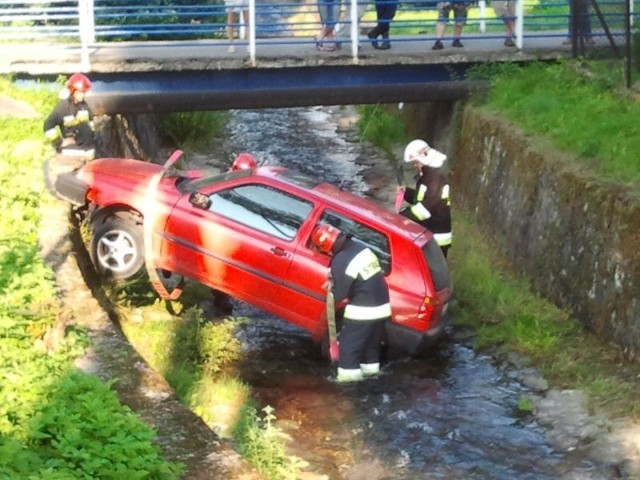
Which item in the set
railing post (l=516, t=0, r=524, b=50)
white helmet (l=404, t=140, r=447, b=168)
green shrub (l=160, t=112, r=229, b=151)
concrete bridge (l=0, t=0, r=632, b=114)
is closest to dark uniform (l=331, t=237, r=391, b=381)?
white helmet (l=404, t=140, r=447, b=168)

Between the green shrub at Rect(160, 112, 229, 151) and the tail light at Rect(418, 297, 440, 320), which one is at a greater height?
the green shrub at Rect(160, 112, 229, 151)

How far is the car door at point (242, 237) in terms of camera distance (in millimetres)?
10875

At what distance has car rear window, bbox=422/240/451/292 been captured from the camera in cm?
1085

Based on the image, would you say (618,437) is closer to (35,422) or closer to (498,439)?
(498,439)

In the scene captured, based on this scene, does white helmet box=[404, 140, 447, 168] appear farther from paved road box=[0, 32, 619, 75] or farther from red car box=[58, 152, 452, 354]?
paved road box=[0, 32, 619, 75]

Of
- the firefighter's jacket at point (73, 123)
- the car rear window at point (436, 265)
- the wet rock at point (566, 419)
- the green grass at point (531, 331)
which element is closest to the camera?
the wet rock at point (566, 419)

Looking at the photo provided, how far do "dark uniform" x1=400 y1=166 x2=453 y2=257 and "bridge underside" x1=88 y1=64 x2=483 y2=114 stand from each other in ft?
13.4

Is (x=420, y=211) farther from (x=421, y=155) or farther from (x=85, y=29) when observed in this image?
(x=85, y=29)

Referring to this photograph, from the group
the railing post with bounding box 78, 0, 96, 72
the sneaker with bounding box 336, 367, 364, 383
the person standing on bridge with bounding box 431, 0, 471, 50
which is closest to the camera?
the sneaker with bounding box 336, 367, 364, 383

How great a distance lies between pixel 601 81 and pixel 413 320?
5.80 metres

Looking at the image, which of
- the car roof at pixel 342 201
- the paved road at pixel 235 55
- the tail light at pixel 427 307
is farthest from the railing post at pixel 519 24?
the tail light at pixel 427 307

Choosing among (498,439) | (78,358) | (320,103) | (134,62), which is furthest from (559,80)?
(78,358)

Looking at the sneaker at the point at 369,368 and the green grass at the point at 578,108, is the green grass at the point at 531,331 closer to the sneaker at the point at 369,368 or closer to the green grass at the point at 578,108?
the green grass at the point at 578,108

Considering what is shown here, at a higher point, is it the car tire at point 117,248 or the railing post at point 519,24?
the railing post at point 519,24
